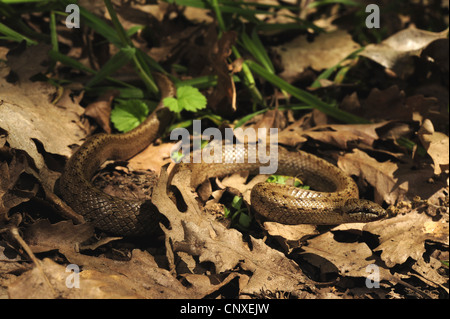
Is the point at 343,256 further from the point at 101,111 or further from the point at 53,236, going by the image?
the point at 101,111

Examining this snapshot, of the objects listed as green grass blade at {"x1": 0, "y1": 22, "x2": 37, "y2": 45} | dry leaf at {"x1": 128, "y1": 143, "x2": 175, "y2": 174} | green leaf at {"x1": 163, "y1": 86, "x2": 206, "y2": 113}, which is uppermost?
green grass blade at {"x1": 0, "y1": 22, "x2": 37, "y2": 45}

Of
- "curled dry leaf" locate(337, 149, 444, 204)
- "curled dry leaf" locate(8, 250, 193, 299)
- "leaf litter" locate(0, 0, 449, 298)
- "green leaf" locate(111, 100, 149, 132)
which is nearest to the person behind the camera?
"curled dry leaf" locate(8, 250, 193, 299)

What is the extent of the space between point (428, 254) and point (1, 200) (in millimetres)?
5156

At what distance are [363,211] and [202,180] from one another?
2285mm

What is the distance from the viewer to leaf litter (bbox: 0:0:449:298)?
4.26m

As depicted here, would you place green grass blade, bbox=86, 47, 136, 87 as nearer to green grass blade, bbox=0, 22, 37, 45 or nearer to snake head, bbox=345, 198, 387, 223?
green grass blade, bbox=0, 22, 37, 45

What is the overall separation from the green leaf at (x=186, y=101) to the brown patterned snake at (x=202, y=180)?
1.54 ft

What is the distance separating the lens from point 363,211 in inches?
209

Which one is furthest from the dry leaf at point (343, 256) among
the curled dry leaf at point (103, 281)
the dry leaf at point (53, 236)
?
the dry leaf at point (53, 236)

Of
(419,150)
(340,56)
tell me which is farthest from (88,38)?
(419,150)

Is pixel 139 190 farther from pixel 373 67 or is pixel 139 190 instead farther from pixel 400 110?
pixel 373 67

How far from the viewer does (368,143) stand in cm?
634

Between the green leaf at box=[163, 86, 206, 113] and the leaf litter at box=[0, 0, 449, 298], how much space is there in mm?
536

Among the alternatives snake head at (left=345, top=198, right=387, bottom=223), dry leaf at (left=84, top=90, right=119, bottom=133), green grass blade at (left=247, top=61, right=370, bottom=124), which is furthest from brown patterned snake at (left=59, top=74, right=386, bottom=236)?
green grass blade at (left=247, top=61, right=370, bottom=124)
